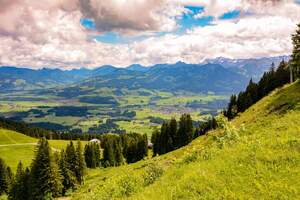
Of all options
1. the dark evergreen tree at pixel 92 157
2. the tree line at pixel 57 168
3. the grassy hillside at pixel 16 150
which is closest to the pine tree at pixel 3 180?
the tree line at pixel 57 168

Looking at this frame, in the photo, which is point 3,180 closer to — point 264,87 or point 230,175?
point 264,87

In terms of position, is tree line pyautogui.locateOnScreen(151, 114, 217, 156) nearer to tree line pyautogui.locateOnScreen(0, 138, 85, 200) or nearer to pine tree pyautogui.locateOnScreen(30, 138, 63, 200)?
tree line pyautogui.locateOnScreen(0, 138, 85, 200)

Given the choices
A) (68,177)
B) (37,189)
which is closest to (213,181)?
(37,189)

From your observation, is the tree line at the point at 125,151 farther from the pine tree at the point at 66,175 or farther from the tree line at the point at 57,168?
the pine tree at the point at 66,175

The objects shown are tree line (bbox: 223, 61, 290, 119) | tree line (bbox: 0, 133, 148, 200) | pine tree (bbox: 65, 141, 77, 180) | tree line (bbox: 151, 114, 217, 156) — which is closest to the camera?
tree line (bbox: 0, 133, 148, 200)

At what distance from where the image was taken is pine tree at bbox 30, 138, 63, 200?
8150 centimetres

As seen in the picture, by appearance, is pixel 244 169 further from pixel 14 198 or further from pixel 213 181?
pixel 14 198

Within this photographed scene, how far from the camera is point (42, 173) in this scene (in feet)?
267

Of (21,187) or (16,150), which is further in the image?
(16,150)

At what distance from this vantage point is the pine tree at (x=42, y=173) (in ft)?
267

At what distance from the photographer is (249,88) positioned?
402ft

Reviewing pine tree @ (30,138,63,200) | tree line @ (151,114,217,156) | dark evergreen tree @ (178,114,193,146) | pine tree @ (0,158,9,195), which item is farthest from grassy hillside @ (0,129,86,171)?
dark evergreen tree @ (178,114,193,146)

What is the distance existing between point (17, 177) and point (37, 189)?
9688mm

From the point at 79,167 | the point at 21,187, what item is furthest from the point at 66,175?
the point at 21,187
